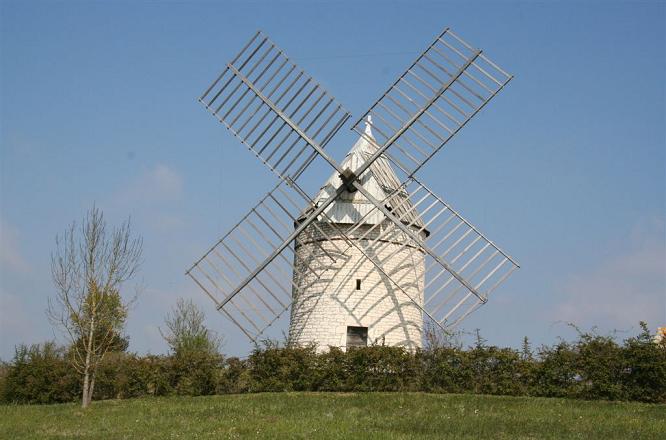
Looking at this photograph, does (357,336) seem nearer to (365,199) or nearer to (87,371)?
(365,199)

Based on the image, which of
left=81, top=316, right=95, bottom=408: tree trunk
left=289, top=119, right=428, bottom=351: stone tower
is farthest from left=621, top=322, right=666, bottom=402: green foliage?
left=81, top=316, right=95, bottom=408: tree trunk

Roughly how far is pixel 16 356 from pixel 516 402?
1228cm

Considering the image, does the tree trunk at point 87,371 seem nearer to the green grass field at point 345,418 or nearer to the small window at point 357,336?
the green grass field at point 345,418

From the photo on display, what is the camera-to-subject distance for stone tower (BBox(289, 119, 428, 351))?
62.2 ft

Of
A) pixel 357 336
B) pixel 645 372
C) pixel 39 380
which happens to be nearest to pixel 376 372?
pixel 357 336

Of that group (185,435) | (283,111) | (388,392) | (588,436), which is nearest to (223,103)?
(283,111)

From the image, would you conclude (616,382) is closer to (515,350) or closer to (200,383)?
(515,350)

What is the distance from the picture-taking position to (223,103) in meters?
19.5

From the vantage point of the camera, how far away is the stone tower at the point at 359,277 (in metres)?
19.0

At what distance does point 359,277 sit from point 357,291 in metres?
0.33

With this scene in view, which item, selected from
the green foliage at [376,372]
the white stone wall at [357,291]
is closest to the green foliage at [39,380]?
the green foliage at [376,372]

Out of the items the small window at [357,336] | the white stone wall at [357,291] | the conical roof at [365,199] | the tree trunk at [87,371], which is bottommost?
the tree trunk at [87,371]

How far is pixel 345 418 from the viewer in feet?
42.8

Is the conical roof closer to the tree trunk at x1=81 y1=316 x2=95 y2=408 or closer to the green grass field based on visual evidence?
the green grass field
